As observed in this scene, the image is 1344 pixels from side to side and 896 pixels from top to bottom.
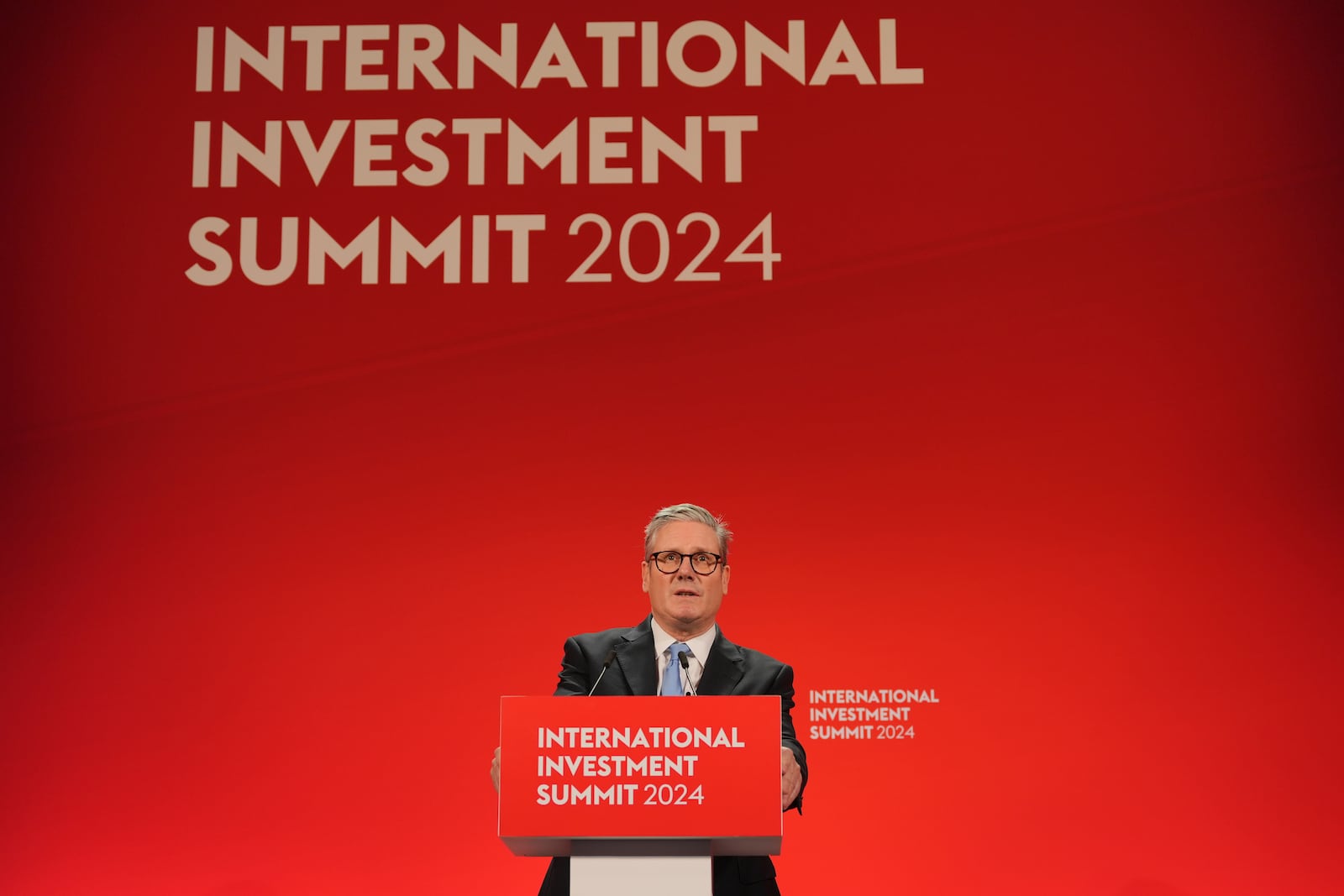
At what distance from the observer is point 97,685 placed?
156 inches

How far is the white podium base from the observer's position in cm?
225

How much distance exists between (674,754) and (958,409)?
80.1 inches

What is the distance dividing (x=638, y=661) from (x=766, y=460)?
108 centimetres

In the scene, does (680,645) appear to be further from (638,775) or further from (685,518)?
(638,775)

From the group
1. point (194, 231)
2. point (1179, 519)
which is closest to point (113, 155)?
point (194, 231)

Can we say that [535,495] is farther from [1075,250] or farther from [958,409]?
[1075,250]

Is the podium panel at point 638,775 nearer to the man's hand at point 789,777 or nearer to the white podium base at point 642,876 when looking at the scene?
the white podium base at point 642,876

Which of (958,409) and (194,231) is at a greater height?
(194,231)

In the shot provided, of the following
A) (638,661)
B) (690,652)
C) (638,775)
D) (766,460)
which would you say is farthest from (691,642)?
(766,460)

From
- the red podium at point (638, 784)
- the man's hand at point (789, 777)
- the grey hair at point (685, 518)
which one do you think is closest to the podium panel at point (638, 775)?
the red podium at point (638, 784)

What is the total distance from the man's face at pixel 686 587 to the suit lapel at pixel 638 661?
51 millimetres

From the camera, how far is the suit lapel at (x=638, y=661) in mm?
3033

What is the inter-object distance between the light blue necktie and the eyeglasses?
166mm

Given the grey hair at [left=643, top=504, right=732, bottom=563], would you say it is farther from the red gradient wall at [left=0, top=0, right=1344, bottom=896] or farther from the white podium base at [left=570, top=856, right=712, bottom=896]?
the white podium base at [left=570, top=856, right=712, bottom=896]
